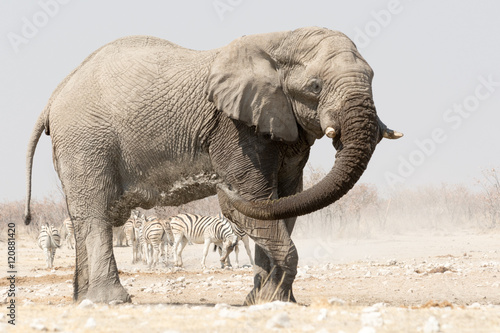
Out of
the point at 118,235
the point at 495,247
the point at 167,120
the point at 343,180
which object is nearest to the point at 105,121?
the point at 167,120

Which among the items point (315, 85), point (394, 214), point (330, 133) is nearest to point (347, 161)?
point (330, 133)

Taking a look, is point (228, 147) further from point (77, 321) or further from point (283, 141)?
point (77, 321)

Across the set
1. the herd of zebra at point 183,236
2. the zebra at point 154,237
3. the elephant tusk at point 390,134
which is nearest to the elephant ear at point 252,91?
the elephant tusk at point 390,134

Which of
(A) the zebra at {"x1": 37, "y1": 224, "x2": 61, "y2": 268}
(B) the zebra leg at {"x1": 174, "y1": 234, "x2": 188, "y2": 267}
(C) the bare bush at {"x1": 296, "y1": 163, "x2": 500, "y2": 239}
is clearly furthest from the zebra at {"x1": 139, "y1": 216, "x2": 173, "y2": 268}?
(C) the bare bush at {"x1": 296, "y1": 163, "x2": 500, "y2": 239}

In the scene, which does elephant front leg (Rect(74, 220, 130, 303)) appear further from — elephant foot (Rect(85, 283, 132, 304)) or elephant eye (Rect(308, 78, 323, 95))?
elephant eye (Rect(308, 78, 323, 95))

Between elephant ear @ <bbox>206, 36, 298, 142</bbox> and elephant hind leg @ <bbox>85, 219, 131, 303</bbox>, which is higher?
elephant ear @ <bbox>206, 36, 298, 142</bbox>

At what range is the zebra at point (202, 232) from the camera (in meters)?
20.1

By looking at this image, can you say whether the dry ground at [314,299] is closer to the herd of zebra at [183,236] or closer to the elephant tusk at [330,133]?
the herd of zebra at [183,236]

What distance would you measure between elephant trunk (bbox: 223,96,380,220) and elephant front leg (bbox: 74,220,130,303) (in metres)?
2.39

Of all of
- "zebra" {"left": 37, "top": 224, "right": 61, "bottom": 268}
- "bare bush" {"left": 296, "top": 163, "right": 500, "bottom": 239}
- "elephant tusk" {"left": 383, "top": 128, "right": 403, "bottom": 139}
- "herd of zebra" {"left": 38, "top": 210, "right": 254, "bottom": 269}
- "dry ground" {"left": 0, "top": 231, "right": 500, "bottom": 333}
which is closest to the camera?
"dry ground" {"left": 0, "top": 231, "right": 500, "bottom": 333}

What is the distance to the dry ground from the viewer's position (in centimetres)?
532

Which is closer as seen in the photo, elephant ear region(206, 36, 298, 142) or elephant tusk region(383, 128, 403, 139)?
elephant tusk region(383, 128, 403, 139)

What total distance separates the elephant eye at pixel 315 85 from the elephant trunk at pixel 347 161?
49 cm

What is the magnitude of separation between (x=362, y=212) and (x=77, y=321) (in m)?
33.0
